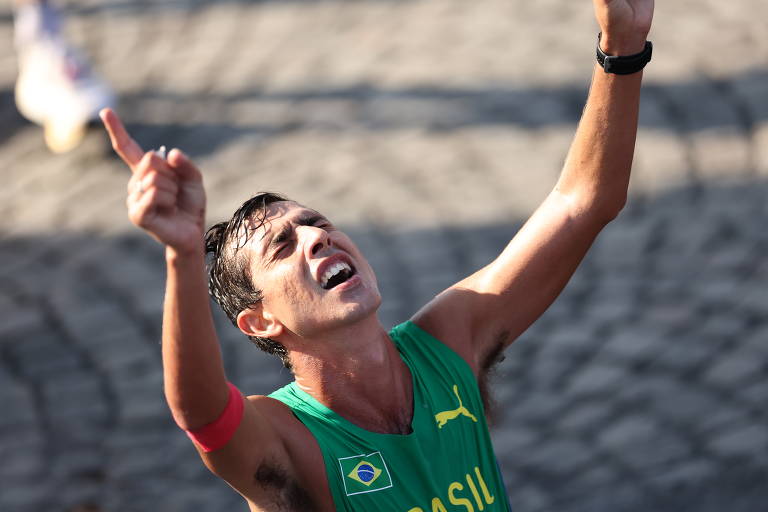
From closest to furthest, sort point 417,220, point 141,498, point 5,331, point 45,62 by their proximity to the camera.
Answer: point 141,498 < point 5,331 < point 417,220 < point 45,62

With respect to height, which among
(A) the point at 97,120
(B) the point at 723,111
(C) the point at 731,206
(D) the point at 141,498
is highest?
(A) the point at 97,120

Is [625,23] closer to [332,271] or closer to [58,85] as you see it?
[332,271]

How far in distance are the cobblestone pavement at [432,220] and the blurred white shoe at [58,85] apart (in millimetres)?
277

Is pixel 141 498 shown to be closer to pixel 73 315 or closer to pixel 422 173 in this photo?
pixel 73 315

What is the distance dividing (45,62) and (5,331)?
7.50 ft

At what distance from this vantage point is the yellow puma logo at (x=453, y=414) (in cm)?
265

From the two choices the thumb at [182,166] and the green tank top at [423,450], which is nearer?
the thumb at [182,166]

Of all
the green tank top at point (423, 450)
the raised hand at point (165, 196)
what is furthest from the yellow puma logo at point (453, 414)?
the raised hand at point (165, 196)

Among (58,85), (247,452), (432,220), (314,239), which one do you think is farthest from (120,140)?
(58,85)

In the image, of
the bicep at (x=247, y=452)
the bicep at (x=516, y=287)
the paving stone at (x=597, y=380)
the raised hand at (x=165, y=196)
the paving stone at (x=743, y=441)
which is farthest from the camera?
the paving stone at (x=597, y=380)

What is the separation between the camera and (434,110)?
751 centimetres

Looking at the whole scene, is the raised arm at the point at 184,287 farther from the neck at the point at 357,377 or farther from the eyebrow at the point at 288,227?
the eyebrow at the point at 288,227

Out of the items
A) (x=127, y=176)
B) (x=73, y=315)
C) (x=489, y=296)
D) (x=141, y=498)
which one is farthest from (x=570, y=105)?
(x=489, y=296)

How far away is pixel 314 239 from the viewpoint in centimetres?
259
